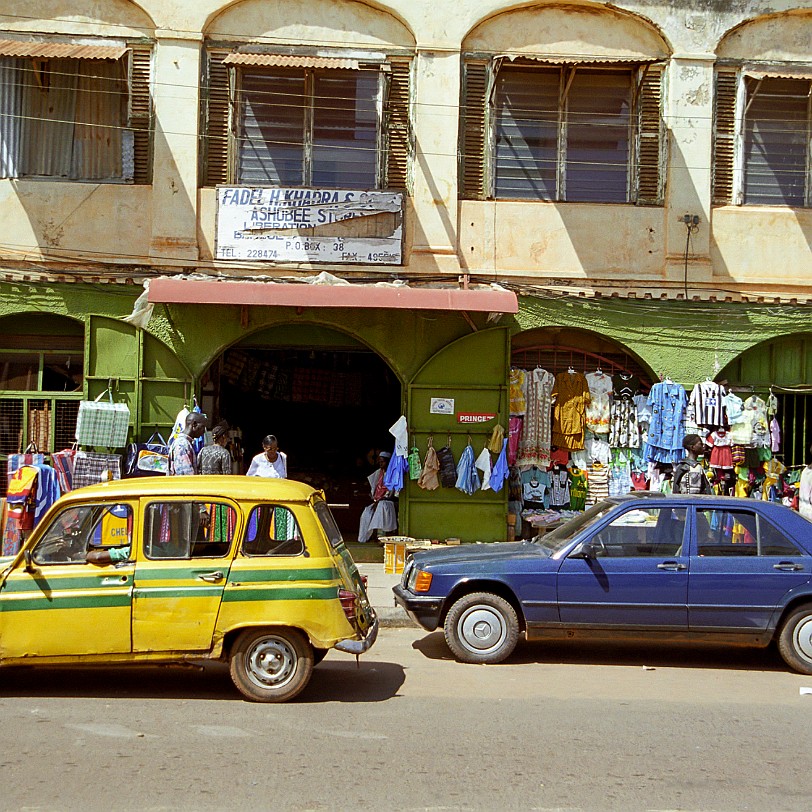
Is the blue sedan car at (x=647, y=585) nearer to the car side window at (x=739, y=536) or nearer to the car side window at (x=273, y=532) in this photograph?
the car side window at (x=739, y=536)

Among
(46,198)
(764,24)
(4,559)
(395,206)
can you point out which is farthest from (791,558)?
(46,198)

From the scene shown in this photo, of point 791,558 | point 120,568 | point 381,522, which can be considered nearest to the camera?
point 120,568

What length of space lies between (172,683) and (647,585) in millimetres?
4039

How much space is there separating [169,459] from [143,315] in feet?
6.30

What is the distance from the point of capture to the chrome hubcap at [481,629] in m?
8.31

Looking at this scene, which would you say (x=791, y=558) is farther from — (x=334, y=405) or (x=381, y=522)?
(x=334, y=405)

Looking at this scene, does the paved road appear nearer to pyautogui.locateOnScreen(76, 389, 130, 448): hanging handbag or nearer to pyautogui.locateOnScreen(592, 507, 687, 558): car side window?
pyautogui.locateOnScreen(592, 507, 687, 558): car side window

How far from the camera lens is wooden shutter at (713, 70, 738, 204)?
13.4 metres

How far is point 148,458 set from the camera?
12.4m

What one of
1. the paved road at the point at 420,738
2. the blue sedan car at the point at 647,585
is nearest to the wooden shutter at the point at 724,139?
the blue sedan car at the point at 647,585

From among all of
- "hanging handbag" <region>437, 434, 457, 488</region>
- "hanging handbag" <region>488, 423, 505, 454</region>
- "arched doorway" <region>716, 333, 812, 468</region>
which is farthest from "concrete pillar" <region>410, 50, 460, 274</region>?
"arched doorway" <region>716, 333, 812, 468</region>

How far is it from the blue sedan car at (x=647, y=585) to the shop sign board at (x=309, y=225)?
19.4 feet

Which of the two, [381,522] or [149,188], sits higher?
[149,188]

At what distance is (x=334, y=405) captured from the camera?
51.3 feet
